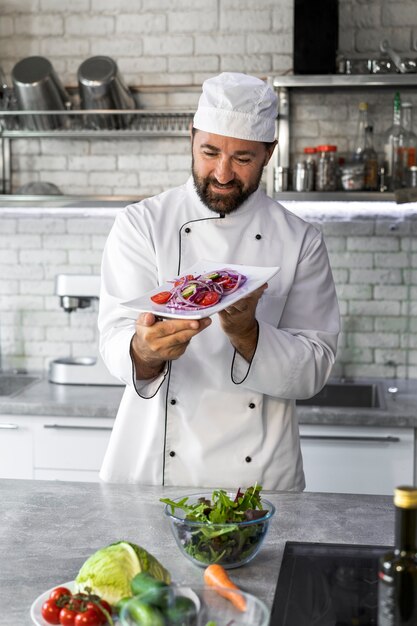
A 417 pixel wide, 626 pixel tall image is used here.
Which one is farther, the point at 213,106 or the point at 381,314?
the point at 381,314

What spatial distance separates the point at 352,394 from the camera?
3.88 meters

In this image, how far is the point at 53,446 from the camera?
341 centimetres

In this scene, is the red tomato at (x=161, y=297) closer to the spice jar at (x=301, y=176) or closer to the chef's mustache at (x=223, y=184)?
the chef's mustache at (x=223, y=184)

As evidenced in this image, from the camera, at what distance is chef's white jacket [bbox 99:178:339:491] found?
2.30 meters

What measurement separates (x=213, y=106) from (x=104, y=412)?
143 centimetres

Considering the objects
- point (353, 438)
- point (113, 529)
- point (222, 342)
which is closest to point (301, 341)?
point (222, 342)

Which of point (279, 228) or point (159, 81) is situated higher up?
point (159, 81)

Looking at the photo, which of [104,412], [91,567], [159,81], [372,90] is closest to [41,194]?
[159,81]

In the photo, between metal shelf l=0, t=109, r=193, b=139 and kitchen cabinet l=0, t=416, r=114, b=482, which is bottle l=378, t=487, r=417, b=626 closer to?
kitchen cabinet l=0, t=416, r=114, b=482

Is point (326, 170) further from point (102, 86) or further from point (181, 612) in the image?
point (181, 612)

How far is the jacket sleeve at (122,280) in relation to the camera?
7.57 feet

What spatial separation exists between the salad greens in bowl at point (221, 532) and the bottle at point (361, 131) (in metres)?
2.41

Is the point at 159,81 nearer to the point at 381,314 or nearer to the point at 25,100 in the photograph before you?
the point at 25,100

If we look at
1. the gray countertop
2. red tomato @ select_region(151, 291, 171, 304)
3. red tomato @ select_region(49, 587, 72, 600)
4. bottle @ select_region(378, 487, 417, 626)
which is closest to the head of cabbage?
red tomato @ select_region(49, 587, 72, 600)
